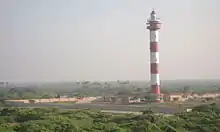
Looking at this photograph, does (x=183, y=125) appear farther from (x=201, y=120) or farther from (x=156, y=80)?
(x=156, y=80)

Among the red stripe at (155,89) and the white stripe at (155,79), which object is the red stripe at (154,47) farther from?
the red stripe at (155,89)

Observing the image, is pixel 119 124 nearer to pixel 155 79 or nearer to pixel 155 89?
pixel 155 79

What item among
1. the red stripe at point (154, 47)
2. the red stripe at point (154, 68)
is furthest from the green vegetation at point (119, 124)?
the red stripe at point (154, 47)

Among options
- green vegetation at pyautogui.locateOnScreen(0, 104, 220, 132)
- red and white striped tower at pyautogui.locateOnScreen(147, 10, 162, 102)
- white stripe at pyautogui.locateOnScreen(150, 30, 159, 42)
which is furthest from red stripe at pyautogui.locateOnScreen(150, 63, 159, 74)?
green vegetation at pyautogui.locateOnScreen(0, 104, 220, 132)

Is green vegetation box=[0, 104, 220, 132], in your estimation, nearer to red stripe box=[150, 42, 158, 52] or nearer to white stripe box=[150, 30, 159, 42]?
red stripe box=[150, 42, 158, 52]

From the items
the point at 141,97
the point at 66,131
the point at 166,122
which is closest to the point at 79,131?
the point at 66,131

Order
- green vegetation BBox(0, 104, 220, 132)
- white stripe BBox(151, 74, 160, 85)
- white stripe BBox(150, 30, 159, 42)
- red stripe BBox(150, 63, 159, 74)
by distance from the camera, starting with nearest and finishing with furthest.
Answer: green vegetation BBox(0, 104, 220, 132), white stripe BBox(150, 30, 159, 42), red stripe BBox(150, 63, 159, 74), white stripe BBox(151, 74, 160, 85)

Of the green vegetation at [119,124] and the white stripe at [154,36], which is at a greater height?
the white stripe at [154,36]

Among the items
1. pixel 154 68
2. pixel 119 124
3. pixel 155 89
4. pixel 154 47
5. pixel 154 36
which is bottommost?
pixel 119 124

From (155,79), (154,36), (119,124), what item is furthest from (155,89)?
(119,124)

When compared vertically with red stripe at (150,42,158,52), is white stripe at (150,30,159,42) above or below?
above

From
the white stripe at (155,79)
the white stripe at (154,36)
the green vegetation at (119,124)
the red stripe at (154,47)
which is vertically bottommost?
the green vegetation at (119,124)
